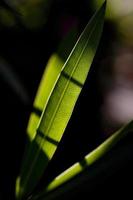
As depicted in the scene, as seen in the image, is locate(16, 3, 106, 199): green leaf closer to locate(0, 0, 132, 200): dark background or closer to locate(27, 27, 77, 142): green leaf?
locate(27, 27, 77, 142): green leaf

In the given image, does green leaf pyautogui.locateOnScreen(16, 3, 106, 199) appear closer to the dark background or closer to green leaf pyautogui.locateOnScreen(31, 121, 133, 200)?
green leaf pyautogui.locateOnScreen(31, 121, 133, 200)

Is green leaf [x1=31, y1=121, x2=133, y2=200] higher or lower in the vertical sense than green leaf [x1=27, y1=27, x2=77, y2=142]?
lower

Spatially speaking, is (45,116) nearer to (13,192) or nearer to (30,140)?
(30,140)

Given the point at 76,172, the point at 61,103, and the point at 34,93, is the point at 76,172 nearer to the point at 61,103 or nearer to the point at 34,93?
the point at 61,103

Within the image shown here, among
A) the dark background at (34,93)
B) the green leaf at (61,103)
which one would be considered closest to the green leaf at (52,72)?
the green leaf at (61,103)

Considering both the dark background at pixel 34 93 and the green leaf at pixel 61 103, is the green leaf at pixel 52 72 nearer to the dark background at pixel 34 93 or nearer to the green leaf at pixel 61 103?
the green leaf at pixel 61 103

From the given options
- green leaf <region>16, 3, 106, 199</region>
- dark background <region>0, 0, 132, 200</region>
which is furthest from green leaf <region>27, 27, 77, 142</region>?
dark background <region>0, 0, 132, 200</region>

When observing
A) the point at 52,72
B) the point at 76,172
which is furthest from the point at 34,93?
the point at 76,172

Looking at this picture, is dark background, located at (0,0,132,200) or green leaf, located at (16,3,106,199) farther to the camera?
dark background, located at (0,0,132,200)

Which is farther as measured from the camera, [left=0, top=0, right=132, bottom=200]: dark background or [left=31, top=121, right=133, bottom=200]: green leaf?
[left=0, top=0, right=132, bottom=200]: dark background
